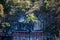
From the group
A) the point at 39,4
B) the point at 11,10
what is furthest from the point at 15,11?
the point at 39,4

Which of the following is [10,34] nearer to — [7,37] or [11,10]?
[7,37]

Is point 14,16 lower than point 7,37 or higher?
higher

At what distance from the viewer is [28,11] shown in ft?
46.7

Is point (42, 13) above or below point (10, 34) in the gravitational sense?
above

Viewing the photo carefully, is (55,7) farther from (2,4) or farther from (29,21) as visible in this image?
(2,4)

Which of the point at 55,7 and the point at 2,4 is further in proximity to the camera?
the point at 2,4

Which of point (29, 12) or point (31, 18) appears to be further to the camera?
point (29, 12)

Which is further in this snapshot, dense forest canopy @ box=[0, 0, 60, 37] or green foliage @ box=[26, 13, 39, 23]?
green foliage @ box=[26, 13, 39, 23]

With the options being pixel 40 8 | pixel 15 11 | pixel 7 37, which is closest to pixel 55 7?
pixel 40 8

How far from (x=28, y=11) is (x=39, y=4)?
64 centimetres

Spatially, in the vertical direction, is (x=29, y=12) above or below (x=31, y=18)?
above

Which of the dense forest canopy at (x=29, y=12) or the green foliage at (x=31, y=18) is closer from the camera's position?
the dense forest canopy at (x=29, y=12)

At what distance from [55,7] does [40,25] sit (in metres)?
1.54

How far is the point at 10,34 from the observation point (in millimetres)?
14805
